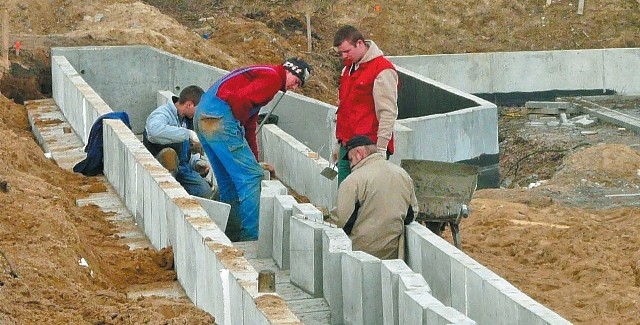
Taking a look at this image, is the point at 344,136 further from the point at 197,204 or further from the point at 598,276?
the point at 598,276

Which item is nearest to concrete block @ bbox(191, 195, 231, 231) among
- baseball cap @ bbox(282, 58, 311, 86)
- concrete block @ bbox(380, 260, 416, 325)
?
baseball cap @ bbox(282, 58, 311, 86)

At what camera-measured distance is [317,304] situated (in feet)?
30.1

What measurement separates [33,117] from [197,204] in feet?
30.2

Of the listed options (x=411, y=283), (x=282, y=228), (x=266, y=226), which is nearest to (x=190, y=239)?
(x=282, y=228)

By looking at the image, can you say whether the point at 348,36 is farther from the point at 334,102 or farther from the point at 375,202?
the point at 334,102

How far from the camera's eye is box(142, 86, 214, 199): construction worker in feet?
39.0

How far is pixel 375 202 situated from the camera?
9.08 meters

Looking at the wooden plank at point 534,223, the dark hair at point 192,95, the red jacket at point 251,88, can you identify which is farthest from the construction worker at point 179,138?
the wooden plank at point 534,223

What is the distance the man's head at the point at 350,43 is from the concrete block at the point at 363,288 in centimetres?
192

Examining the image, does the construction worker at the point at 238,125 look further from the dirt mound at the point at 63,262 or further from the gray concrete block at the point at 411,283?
the gray concrete block at the point at 411,283

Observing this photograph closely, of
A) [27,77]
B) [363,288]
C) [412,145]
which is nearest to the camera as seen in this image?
[363,288]

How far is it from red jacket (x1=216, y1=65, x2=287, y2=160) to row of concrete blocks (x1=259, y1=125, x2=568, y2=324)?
91cm

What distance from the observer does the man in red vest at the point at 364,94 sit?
32.4 ft

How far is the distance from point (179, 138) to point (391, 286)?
4.37 meters
